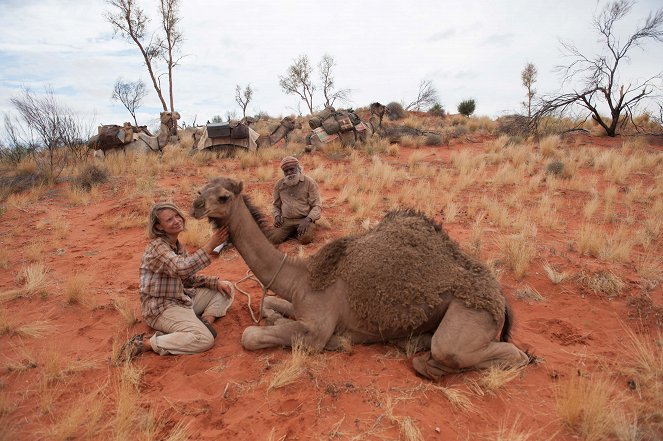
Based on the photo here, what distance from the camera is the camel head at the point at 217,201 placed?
13.3 ft

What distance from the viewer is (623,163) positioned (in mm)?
13688

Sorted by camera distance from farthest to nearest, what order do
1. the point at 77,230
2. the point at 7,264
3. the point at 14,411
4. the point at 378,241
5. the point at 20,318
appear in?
the point at 77,230
the point at 7,264
the point at 20,318
the point at 378,241
the point at 14,411

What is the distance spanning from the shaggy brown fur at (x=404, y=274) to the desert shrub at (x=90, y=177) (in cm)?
1198

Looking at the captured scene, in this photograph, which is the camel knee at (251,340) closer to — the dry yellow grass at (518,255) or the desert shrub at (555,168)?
the dry yellow grass at (518,255)

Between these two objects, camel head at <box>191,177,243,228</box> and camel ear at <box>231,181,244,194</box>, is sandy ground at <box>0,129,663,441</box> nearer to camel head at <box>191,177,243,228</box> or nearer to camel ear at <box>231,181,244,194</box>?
camel head at <box>191,177,243,228</box>

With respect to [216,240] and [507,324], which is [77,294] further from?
[507,324]

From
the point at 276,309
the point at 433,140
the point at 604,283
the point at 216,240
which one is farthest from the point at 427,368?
the point at 433,140

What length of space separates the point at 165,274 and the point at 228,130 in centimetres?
1503

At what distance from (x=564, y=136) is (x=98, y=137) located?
2208cm

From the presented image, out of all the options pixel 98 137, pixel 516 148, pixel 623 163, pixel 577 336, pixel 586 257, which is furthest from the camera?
pixel 98 137

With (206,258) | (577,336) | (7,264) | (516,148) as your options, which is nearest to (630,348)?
(577,336)

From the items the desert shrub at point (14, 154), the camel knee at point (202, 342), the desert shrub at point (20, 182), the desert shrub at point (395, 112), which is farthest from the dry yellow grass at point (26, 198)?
the desert shrub at point (395, 112)

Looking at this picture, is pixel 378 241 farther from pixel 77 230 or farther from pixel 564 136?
pixel 564 136

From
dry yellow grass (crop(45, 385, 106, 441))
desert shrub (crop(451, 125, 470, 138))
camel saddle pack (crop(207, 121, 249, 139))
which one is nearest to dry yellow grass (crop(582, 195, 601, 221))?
dry yellow grass (crop(45, 385, 106, 441))
